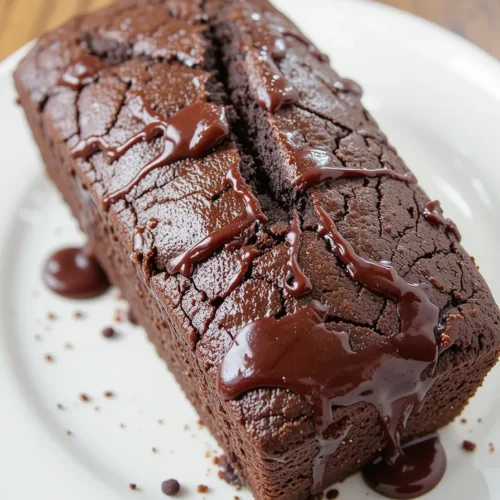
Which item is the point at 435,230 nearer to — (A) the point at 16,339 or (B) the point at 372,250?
(B) the point at 372,250

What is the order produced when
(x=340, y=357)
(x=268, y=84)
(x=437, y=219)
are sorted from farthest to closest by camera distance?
(x=268, y=84) < (x=437, y=219) < (x=340, y=357)

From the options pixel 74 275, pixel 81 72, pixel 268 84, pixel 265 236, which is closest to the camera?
pixel 265 236

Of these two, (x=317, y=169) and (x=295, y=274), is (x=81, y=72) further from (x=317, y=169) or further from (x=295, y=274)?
(x=295, y=274)

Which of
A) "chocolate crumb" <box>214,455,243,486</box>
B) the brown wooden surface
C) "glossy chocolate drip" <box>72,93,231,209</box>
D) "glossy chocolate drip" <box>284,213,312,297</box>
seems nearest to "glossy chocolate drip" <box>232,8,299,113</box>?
"glossy chocolate drip" <box>72,93,231,209</box>

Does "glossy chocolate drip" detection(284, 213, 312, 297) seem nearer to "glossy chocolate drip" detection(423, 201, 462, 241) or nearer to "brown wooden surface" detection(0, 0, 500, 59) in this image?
"glossy chocolate drip" detection(423, 201, 462, 241)

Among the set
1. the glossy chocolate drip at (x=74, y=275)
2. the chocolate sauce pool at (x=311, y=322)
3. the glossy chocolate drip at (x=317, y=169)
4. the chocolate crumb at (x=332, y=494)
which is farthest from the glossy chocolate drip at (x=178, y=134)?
the chocolate crumb at (x=332, y=494)

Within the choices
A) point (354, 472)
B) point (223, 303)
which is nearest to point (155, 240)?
point (223, 303)

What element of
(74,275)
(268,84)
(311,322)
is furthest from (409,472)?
(74,275)
